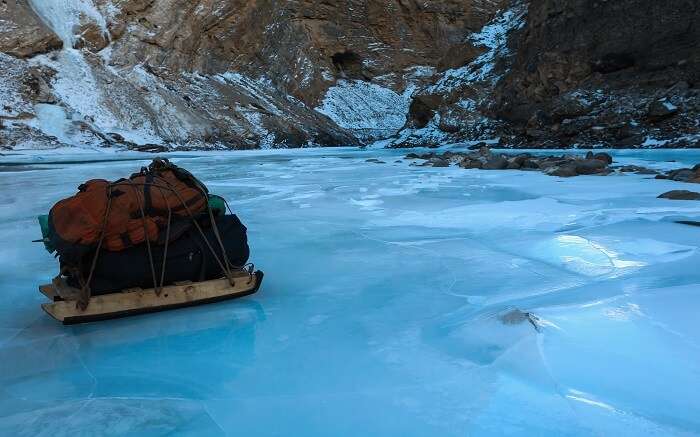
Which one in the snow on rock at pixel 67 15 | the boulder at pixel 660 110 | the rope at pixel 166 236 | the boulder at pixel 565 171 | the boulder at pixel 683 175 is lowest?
the boulder at pixel 565 171

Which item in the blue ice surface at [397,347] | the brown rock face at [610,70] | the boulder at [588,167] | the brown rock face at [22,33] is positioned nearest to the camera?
the blue ice surface at [397,347]

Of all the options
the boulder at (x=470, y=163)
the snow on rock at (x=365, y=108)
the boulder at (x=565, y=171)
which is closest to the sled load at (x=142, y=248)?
the boulder at (x=565, y=171)

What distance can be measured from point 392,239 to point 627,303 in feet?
7.82

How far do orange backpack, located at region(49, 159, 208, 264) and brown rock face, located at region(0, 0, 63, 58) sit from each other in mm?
33264

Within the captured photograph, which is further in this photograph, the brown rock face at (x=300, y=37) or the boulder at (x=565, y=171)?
the brown rock face at (x=300, y=37)

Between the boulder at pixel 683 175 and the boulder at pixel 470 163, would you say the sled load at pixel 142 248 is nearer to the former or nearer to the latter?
the boulder at pixel 683 175

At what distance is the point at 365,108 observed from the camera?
4662 cm

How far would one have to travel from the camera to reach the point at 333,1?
48.4 meters

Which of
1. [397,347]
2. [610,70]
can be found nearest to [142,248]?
[397,347]

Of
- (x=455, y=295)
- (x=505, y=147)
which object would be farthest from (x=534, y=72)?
(x=455, y=295)

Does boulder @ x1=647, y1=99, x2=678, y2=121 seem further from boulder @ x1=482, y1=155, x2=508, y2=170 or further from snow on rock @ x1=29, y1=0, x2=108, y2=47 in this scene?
snow on rock @ x1=29, y1=0, x2=108, y2=47

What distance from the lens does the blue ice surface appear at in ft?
6.36

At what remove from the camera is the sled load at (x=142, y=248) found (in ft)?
9.21

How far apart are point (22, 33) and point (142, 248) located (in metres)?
34.5
